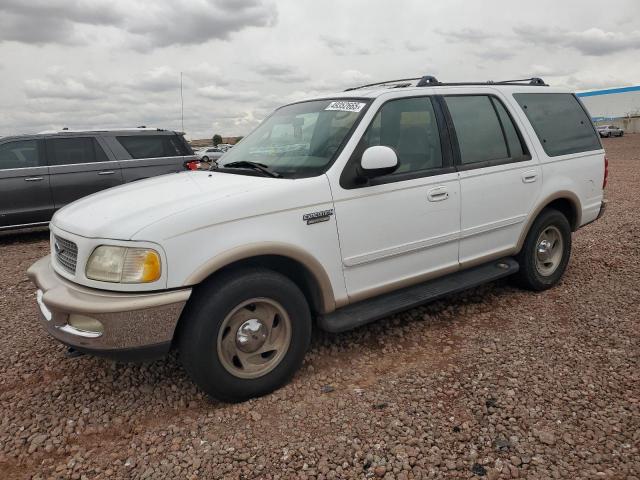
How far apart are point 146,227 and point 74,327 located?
68cm

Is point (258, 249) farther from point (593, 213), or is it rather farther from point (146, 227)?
point (593, 213)

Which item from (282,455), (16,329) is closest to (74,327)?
(282,455)

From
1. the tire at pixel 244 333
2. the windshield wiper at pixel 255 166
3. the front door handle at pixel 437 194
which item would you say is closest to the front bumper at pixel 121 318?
the tire at pixel 244 333

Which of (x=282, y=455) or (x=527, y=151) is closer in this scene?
(x=282, y=455)

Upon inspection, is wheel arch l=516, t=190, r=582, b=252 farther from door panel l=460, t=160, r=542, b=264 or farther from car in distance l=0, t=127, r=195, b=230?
car in distance l=0, t=127, r=195, b=230

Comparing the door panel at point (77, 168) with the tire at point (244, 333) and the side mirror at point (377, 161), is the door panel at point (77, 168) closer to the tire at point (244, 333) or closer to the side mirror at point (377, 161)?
the tire at point (244, 333)

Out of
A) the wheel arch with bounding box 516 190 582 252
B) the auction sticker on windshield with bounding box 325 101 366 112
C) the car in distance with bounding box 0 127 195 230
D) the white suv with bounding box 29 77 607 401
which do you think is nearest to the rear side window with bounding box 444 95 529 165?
the white suv with bounding box 29 77 607 401

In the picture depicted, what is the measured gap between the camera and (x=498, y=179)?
413 cm

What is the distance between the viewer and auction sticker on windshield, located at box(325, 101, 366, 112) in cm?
358

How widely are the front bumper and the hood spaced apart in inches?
13.1

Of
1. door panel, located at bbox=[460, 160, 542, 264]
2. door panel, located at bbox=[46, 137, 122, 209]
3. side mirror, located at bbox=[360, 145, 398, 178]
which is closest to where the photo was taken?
side mirror, located at bbox=[360, 145, 398, 178]

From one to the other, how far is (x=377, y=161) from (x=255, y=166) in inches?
34.3

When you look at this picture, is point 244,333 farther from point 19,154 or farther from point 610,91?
point 610,91

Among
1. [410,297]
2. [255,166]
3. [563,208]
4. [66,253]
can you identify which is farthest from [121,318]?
[563,208]
